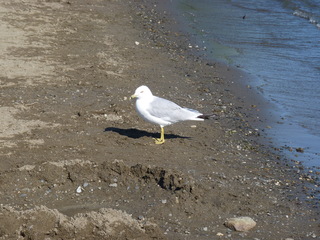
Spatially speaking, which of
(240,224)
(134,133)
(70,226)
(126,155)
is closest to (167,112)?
(134,133)

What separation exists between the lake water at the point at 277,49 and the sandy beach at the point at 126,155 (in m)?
0.49

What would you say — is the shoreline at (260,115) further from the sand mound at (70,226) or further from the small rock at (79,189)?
the small rock at (79,189)

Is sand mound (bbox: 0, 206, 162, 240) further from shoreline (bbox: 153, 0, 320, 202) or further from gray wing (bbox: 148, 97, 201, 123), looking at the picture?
gray wing (bbox: 148, 97, 201, 123)

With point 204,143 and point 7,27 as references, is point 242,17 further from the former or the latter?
point 204,143

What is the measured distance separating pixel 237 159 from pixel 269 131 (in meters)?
1.52

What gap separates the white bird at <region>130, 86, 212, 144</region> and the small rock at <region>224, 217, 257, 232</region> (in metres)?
2.33

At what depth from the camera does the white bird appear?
26.9 ft

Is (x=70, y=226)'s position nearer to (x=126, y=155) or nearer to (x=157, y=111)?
(x=126, y=155)

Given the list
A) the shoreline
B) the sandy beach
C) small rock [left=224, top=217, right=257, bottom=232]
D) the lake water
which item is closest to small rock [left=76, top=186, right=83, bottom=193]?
the sandy beach

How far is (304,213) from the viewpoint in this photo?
6.64 meters

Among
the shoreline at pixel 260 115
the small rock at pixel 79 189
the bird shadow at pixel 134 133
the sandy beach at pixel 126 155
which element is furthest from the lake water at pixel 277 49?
the small rock at pixel 79 189

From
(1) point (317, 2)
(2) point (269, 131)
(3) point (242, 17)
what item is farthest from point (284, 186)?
(1) point (317, 2)

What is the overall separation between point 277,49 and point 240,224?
32.4ft

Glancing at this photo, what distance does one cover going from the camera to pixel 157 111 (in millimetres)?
8172
